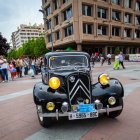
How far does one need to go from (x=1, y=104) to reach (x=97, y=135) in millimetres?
4133

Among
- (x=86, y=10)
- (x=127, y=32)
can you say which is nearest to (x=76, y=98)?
(x=86, y=10)

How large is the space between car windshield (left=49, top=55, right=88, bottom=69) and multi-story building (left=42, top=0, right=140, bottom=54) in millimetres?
20821

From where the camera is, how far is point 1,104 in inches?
249

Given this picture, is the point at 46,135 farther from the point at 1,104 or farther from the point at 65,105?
the point at 1,104

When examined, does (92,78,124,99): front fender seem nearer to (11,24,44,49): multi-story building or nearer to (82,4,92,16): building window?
(82,4,92,16): building window

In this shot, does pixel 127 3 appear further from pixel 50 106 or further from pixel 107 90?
pixel 50 106

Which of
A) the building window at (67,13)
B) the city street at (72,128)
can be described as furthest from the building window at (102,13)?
the city street at (72,128)

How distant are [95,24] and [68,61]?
86.0ft

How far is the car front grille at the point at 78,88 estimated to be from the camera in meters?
3.87

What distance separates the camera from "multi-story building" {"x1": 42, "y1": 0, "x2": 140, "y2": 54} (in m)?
28.5

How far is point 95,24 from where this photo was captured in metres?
30.0

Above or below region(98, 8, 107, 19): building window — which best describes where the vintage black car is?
below

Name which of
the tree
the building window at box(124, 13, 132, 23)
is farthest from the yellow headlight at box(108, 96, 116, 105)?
the tree

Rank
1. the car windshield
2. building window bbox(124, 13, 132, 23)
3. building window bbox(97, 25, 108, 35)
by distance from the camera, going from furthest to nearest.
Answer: building window bbox(124, 13, 132, 23) → building window bbox(97, 25, 108, 35) → the car windshield
